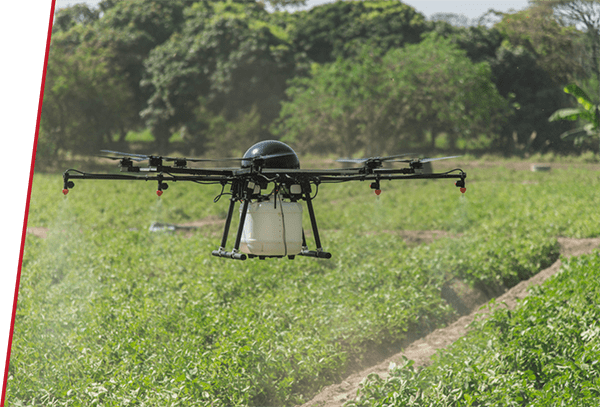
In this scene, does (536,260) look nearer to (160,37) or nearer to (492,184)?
(492,184)

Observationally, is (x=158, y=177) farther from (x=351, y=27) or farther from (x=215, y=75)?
(x=351, y=27)

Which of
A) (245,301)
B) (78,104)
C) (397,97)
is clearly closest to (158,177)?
(245,301)

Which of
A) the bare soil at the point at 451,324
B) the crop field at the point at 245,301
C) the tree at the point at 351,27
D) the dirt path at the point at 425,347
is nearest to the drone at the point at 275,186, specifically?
the crop field at the point at 245,301

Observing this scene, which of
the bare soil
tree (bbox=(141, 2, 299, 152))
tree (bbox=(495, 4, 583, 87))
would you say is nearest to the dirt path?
the bare soil

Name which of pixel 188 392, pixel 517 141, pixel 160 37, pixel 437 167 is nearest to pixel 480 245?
pixel 188 392

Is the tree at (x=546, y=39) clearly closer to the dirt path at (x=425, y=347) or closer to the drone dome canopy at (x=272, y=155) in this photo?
the dirt path at (x=425, y=347)
